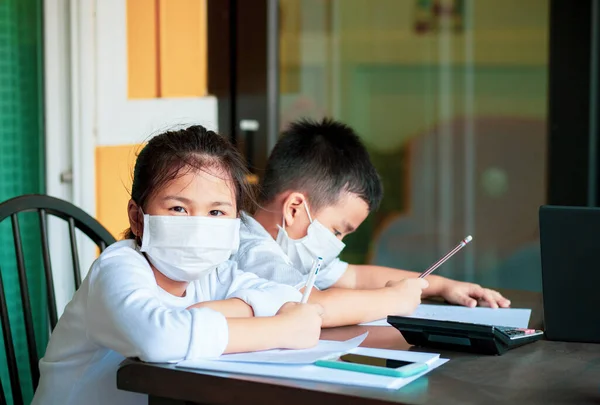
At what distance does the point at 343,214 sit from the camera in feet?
5.93

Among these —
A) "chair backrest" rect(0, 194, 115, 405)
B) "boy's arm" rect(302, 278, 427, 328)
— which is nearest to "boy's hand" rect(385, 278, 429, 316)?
"boy's arm" rect(302, 278, 427, 328)

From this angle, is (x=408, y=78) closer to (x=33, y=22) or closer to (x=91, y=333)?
(x=33, y=22)

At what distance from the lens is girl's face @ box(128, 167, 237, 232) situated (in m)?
1.34

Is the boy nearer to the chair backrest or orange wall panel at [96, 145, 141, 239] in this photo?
the chair backrest

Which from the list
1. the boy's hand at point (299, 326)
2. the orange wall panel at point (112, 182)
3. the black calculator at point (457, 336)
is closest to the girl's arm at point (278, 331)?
the boy's hand at point (299, 326)

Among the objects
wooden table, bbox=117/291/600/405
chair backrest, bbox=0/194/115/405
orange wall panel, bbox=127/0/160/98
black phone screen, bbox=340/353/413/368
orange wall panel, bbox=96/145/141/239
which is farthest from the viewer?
orange wall panel, bbox=127/0/160/98

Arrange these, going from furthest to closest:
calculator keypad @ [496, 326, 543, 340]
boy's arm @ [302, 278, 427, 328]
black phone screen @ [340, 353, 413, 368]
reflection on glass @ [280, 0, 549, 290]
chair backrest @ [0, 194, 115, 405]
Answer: reflection on glass @ [280, 0, 549, 290] < chair backrest @ [0, 194, 115, 405] < boy's arm @ [302, 278, 427, 328] < calculator keypad @ [496, 326, 543, 340] < black phone screen @ [340, 353, 413, 368]

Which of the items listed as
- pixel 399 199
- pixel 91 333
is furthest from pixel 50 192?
pixel 399 199

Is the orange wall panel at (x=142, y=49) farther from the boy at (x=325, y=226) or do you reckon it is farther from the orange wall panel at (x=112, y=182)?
the boy at (x=325, y=226)

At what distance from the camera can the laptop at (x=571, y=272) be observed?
4.29ft

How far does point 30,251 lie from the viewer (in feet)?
7.75

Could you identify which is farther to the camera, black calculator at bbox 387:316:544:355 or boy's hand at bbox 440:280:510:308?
boy's hand at bbox 440:280:510:308

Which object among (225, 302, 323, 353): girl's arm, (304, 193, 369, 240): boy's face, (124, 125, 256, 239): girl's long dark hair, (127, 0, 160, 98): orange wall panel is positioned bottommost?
(225, 302, 323, 353): girl's arm

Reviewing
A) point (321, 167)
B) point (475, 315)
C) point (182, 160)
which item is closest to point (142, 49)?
point (321, 167)
